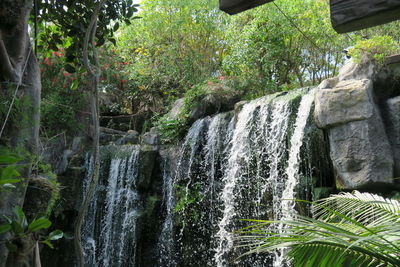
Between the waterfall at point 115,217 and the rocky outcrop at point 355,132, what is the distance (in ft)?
14.4

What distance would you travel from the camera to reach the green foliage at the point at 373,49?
261 inches

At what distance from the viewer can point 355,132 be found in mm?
5922

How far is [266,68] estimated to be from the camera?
10.8 meters

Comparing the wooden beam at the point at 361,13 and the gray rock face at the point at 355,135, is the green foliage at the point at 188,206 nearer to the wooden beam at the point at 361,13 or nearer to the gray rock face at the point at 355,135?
the gray rock face at the point at 355,135

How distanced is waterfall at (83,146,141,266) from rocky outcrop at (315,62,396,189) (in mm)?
4382

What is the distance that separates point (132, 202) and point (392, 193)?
5.23 meters

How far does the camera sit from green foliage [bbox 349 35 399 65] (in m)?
6.64

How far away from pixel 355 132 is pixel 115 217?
529 centimetres

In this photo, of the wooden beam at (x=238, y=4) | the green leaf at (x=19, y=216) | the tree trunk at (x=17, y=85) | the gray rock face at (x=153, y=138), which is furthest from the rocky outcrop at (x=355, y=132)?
the green leaf at (x=19, y=216)

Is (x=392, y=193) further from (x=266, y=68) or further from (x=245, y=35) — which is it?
(x=245, y=35)

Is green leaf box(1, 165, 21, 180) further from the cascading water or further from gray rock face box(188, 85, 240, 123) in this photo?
gray rock face box(188, 85, 240, 123)

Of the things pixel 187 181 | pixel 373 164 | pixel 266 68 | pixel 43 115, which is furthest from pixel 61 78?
pixel 373 164

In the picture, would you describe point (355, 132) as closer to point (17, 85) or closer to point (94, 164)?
point (94, 164)

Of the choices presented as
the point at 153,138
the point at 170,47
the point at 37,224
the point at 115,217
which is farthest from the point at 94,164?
the point at 170,47
